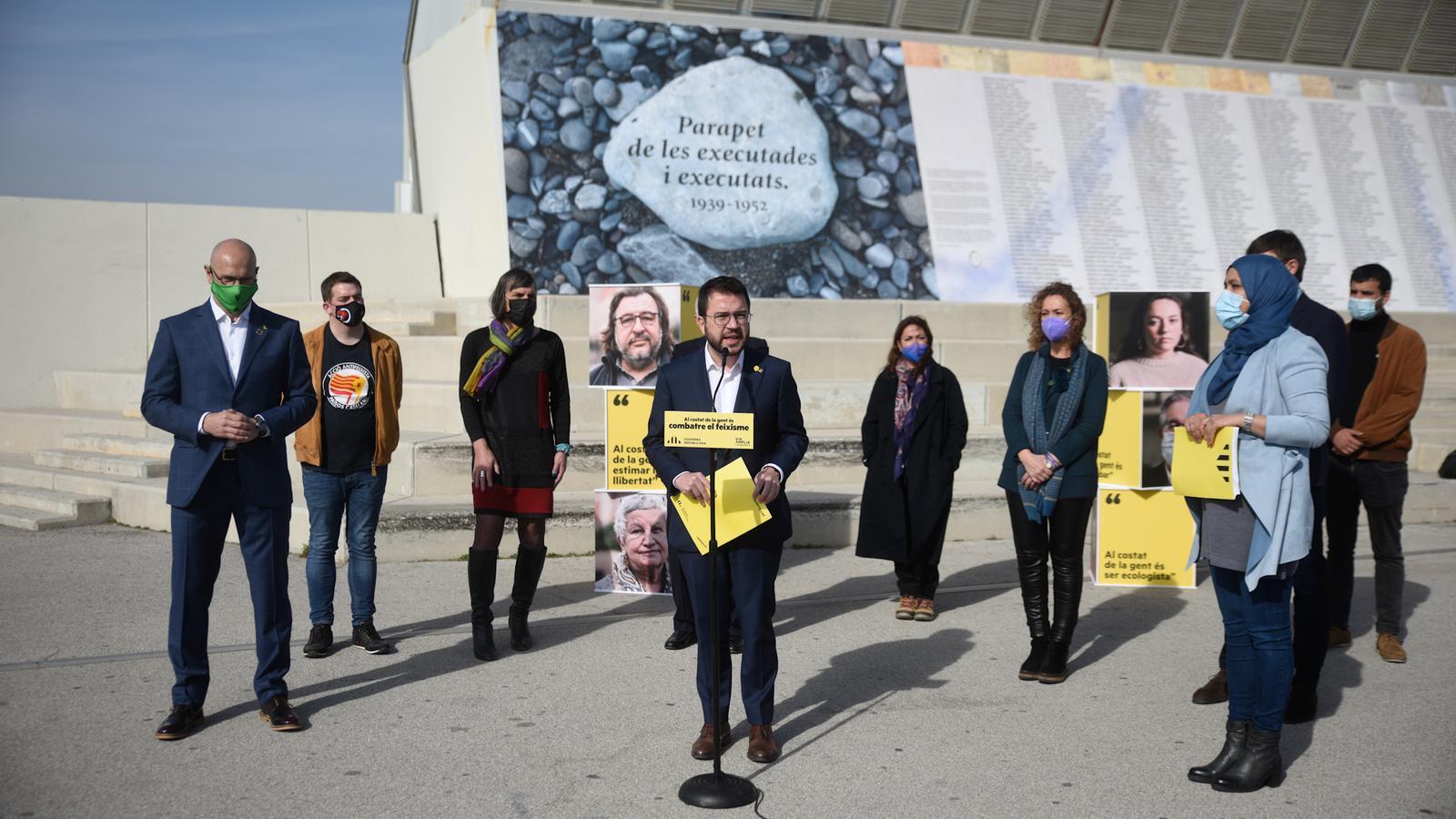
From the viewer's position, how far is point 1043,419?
5.77 metres

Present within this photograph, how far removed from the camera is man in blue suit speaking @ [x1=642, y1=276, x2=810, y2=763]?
437 centimetres

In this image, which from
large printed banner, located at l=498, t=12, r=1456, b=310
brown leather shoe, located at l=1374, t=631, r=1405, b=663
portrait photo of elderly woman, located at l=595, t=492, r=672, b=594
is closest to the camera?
brown leather shoe, located at l=1374, t=631, r=1405, b=663

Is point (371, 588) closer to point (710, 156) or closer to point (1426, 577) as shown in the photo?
point (1426, 577)

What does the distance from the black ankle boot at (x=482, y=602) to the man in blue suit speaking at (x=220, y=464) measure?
1.16m

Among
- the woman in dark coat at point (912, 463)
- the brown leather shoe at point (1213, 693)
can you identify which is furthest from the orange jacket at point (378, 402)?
the brown leather shoe at point (1213, 693)

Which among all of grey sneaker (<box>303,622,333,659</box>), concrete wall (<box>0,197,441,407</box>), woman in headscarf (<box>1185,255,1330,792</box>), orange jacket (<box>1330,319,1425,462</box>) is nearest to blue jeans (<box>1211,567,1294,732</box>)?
woman in headscarf (<box>1185,255,1330,792</box>)

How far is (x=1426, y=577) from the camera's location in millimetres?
7992

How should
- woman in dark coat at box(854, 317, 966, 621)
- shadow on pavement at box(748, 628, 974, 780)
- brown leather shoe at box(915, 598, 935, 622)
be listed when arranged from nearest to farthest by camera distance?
1. shadow on pavement at box(748, 628, 974, 780)
2. brown leather shoe at box(915, 598, 935, 622)
3. woman in dark coat at box(854, 317, 966, 621)

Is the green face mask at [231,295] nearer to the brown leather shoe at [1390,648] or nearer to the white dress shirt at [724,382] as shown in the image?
the white dress shirt at [724,382]

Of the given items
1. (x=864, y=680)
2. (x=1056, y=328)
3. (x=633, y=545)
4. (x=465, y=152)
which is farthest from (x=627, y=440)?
(x=465, y=152)

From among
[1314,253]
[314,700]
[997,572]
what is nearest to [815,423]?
[997,572]

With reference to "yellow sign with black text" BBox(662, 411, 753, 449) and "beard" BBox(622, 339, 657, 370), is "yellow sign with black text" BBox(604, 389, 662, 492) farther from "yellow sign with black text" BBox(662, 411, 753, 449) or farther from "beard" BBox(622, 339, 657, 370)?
"yellow sign with black text" BBox(662, 411, 753, 449)

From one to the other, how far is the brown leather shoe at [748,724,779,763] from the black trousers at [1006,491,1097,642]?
1.74 m

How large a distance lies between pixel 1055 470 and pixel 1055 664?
90 cm
